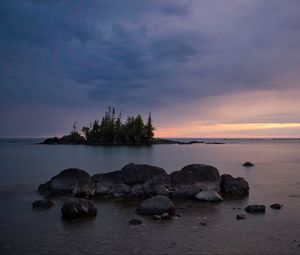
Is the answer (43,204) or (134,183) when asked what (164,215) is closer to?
(43,204)

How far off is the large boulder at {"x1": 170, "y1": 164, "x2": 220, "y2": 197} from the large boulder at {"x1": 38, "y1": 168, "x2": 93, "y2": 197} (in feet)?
23.3

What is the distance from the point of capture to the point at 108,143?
638ft

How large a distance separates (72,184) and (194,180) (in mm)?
10163

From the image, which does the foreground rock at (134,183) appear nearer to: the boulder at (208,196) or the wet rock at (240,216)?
the boulder at (208,196)

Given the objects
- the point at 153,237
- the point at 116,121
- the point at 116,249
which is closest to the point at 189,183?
the point at 153,237

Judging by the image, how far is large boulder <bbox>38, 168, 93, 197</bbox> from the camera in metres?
30.5

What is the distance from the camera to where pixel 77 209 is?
22.3 m

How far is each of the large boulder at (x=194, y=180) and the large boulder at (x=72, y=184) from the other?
23.3ft

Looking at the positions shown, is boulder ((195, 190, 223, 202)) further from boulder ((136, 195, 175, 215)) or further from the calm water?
boulder ((136, 195, 175, 215))

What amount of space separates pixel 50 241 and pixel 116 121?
174243 mm

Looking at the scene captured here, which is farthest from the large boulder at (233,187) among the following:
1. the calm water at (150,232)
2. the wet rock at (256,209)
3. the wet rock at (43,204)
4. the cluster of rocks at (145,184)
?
the wet rock at (43,204)

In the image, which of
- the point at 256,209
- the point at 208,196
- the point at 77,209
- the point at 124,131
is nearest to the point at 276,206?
the point at 256,209

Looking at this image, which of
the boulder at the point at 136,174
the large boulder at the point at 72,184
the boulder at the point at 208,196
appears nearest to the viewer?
the boulder at the point at 208,196

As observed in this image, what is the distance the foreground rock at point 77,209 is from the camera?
72.3 feet
